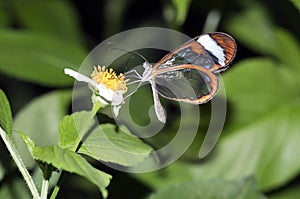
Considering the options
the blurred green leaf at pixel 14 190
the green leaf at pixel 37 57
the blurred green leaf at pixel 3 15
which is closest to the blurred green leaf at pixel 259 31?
the green leaf at pixel 37 57

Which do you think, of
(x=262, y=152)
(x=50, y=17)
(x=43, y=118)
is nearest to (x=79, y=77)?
(x=43, y=118)

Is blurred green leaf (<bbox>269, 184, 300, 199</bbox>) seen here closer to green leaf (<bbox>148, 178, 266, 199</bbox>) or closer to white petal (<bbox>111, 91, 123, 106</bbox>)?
green leaf (<bbox>148, 178, 266, 199</bbox>)

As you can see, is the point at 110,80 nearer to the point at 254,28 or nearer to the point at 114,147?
the point at 114,147

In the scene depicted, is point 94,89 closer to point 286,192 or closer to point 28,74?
point 28,74

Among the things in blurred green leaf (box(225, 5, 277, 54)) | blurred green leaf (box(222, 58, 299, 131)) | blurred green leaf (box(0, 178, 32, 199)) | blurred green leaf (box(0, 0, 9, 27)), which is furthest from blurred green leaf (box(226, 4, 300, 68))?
blurred green leaf (box(0, 178, 32, 199))

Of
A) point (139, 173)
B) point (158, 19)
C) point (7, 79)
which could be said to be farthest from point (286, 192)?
point (7, 79)

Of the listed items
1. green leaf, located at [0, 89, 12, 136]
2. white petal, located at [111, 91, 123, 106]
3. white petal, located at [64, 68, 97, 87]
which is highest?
white petal, located at [64, 68, 97, 87]
